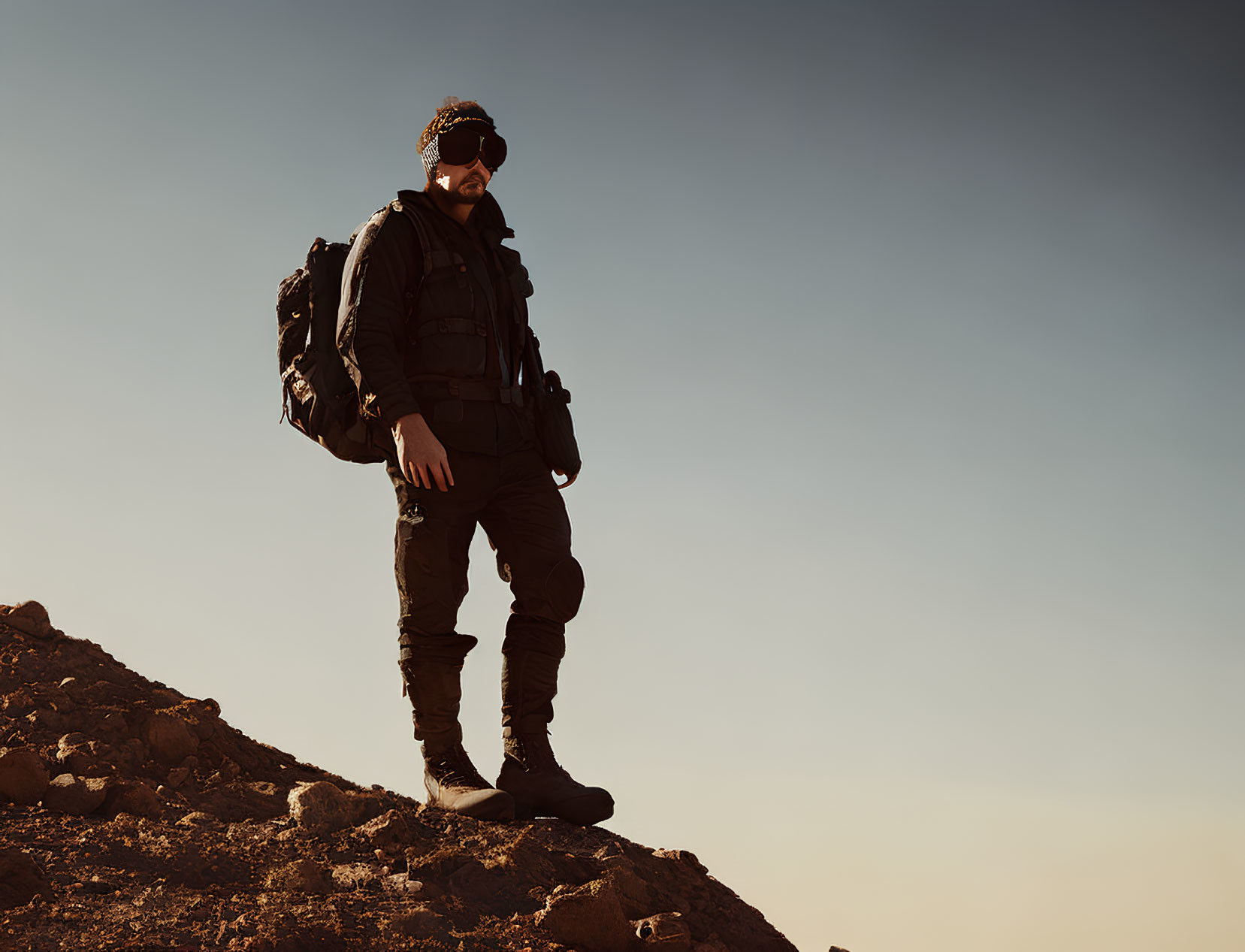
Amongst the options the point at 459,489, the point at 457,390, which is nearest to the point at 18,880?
the point at 459,489

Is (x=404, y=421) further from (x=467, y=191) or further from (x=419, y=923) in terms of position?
(x=419, y=923)

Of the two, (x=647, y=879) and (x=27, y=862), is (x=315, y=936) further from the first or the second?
(x=647, y=879)

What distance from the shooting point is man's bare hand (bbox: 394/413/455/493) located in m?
4.43

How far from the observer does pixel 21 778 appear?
13.7ft

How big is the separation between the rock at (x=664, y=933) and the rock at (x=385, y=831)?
944 mm

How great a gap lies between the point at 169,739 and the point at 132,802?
0.62 meters

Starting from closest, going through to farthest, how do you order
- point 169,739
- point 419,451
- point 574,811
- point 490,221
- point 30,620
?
point 419,451, point 574,811, point 169,739, point 490,221, point 30,620

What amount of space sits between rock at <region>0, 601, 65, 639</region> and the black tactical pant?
2.15 meters

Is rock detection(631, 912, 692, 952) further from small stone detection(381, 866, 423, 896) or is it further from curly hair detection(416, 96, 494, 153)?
curly hair detection(416, 96, 494, 153)

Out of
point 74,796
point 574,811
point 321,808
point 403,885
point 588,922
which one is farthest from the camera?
point 574,811

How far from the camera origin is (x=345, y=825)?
433 cm

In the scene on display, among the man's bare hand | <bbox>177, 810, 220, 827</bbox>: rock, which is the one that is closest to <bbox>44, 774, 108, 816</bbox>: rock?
<bbox>177, 810, 220, 827</bbox>: rock

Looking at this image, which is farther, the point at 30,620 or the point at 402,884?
the point at 30,620

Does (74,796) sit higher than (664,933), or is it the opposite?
(74,796)
